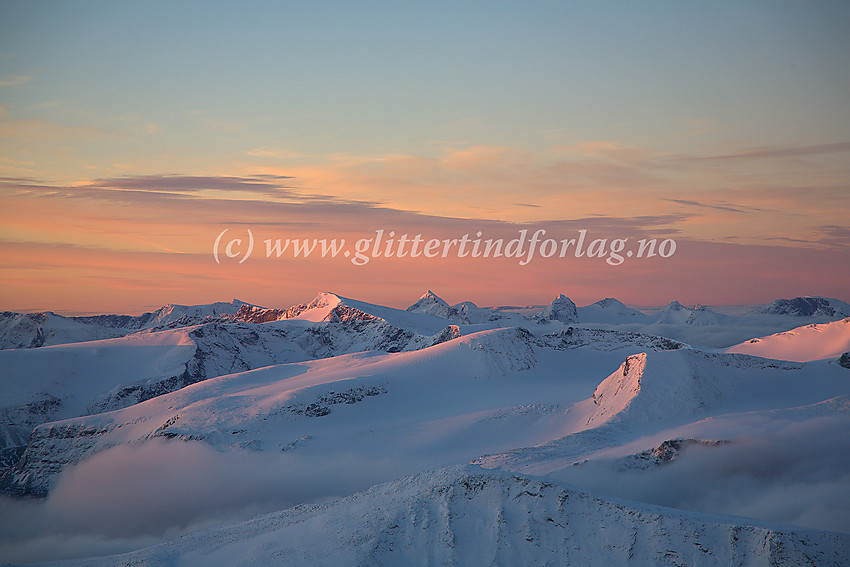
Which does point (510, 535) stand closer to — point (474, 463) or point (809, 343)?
point (474, 463)

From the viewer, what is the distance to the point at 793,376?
124m

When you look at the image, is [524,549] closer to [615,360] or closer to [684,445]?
[684,445]

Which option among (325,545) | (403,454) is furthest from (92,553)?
(325,545)

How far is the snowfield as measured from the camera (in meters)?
59.7

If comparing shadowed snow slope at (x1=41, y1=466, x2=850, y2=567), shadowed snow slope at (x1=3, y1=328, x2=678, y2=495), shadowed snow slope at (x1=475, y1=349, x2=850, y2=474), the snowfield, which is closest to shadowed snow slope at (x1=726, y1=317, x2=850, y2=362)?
the snowfield

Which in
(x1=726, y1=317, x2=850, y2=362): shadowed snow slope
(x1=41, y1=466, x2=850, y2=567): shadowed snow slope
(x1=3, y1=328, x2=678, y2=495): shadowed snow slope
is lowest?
(x1=3, y1=328, x2=678, y2=495): shadowed snow slope

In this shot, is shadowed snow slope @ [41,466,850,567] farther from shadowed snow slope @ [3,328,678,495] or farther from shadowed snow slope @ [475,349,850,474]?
shadowed snow slope @ [3,328,678,495]

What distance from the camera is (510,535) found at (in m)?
60.2

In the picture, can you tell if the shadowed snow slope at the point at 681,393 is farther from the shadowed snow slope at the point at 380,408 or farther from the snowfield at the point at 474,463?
the shadowed snow slope at the point at 380,408

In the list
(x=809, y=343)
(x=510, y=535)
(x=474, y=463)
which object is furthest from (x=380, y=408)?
(x=809, y=343)

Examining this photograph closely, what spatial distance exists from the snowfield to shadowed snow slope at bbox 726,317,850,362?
0.93m

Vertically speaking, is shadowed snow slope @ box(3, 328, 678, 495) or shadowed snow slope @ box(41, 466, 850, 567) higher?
shadowed snow slope @ box(41, 466, 850, 567)

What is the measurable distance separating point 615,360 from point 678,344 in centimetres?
1551

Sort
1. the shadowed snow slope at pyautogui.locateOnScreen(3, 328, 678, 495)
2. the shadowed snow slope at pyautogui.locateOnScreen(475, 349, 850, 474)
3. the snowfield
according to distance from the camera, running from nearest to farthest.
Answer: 1. the snowfield
2. the shadowed snow slope at pyautogui.locateOnScreen(475, 349, 850, 474)
3. the shadowed snow slope at pyautogui.locateOnScreen(3, 328, 678, 495)
